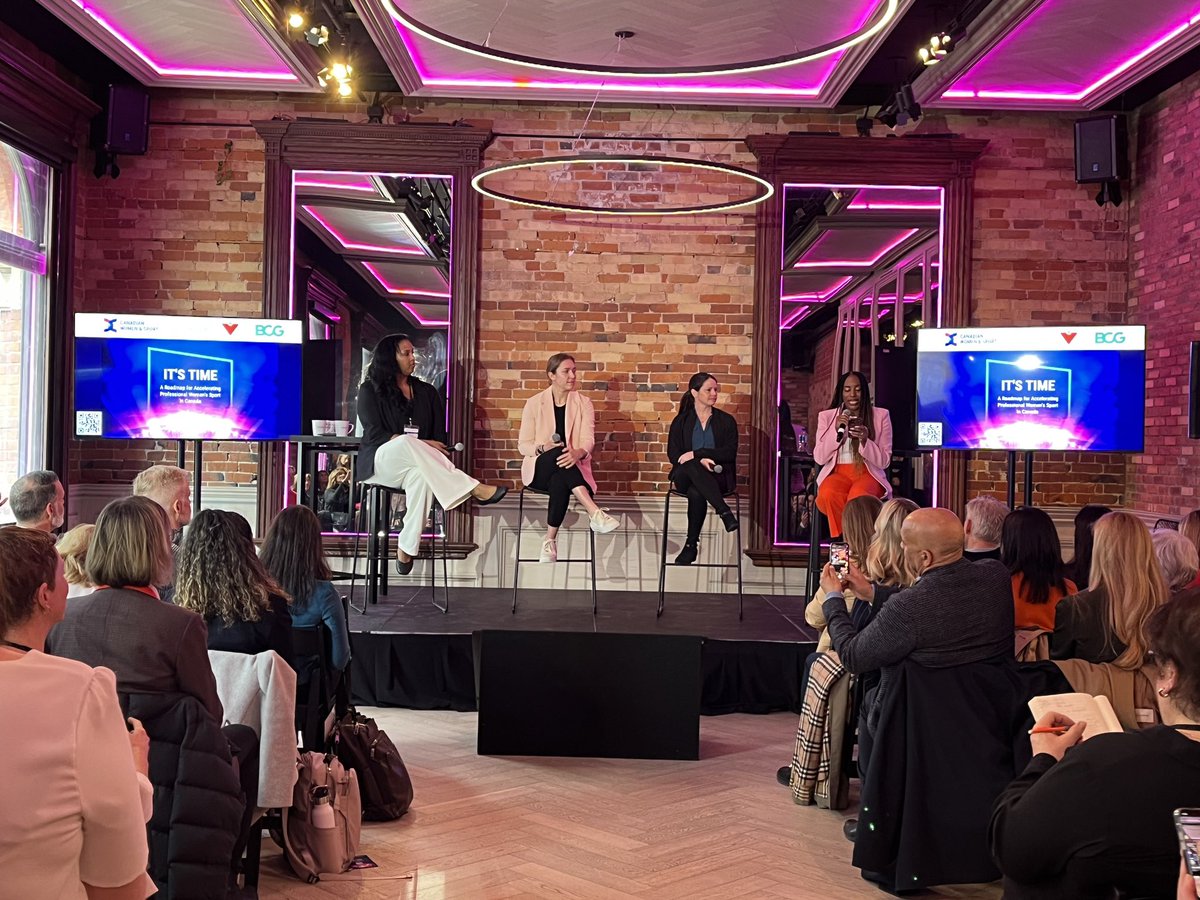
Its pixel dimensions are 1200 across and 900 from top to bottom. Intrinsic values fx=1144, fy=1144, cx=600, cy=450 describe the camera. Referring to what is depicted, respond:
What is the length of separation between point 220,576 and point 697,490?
3868mm

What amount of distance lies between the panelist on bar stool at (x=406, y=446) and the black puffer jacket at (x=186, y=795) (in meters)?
3.84

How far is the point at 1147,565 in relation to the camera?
3.33 metres

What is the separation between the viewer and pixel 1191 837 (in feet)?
4.39

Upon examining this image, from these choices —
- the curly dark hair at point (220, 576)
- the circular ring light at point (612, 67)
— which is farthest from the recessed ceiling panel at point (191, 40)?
the curly dark hair at point (220, 576)

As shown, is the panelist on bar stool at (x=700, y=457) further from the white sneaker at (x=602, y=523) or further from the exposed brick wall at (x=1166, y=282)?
the exposed brick wall at (x=1166, y=282)

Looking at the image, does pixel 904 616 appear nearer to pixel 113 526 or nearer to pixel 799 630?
pixel 113 526

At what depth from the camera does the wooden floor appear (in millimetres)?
3395

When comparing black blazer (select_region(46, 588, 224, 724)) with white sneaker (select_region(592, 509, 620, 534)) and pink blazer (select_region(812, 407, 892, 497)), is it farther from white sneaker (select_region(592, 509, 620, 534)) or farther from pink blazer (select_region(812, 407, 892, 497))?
pink blazer (select_region(812, 407, 892, 497))

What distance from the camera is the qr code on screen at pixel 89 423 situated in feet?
20.9

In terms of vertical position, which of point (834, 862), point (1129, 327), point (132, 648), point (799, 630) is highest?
point (1129, 327)

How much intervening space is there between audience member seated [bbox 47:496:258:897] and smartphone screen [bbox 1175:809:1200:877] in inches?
79.1

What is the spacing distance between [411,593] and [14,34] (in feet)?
13.0

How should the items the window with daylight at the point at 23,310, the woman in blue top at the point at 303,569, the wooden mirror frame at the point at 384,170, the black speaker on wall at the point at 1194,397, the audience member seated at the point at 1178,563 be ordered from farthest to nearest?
1. the wooden mirror frame at the point at 384,170
2. the window with daylight at the point at 23,310
3. the black speaker on wall at the point at 1194,397
4. the woman in blue top at the point at 303,569
5. the audience member seated at the point at 1178,563

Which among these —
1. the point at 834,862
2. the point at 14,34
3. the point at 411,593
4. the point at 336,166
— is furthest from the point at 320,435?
the point at 834,862
